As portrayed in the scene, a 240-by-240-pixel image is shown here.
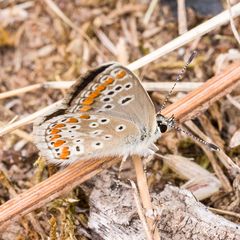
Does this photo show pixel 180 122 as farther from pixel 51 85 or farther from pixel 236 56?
pixel 51 85

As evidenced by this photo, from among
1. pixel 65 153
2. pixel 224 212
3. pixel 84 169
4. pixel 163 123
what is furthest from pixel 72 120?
pixel 224 212

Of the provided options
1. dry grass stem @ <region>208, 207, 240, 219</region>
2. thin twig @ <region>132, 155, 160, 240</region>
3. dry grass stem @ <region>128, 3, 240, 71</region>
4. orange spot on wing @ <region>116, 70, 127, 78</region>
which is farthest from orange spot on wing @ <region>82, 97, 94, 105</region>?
dry grass stem @ <region>208, 207, 240, 219</region>

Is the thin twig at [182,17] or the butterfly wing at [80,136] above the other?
the thin twig at [182,17]

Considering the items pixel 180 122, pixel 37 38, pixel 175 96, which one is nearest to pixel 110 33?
pixel 37 38

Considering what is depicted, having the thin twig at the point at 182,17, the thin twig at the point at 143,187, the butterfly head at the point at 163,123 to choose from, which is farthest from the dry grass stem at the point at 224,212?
the thin twig at the point at 182,17

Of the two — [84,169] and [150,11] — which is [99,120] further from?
[150,11]

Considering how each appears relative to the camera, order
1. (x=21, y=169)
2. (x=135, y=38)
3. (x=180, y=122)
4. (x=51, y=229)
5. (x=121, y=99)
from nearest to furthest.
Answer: (x=121, y=99)
(x=51, y=229)
(x=180, y=122)
(x=21, y=169)
(x=135, y=38)

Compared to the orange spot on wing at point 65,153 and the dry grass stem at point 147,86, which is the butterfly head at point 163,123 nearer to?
the dry grass stem at point 147,86
